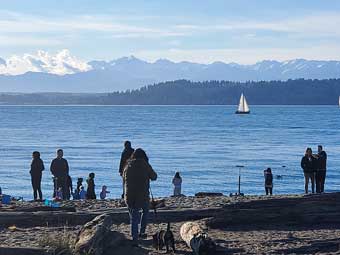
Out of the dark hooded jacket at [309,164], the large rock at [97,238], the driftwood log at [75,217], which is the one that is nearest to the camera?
the large rock at [97,238]

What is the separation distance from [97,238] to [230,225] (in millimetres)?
3400

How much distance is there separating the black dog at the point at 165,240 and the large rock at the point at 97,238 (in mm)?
521

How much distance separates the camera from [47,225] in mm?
15672

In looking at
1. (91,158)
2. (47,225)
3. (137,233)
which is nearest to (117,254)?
(137,233)

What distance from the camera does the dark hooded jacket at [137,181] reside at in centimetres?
1357

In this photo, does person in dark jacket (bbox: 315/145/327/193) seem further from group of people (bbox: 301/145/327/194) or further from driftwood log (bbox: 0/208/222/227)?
driftwood log (bbox: 0/208/222/227)

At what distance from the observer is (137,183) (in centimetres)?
1362

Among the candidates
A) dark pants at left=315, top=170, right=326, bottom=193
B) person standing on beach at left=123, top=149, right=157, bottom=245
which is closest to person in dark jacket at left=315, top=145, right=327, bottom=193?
dark pants at left=315, top=170, right=326, bottom=193

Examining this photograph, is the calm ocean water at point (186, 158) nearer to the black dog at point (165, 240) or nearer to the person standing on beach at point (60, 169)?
the person standing on beach at point (60, 169)

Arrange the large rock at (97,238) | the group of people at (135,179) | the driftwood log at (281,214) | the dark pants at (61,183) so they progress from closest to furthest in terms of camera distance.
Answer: the large rock at (97,238) < the group of people at (135,179) < the driftwood log at (281,214) < the dark pants at (61,183)

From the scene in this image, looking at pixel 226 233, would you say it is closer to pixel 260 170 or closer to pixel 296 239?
pixel 296 239

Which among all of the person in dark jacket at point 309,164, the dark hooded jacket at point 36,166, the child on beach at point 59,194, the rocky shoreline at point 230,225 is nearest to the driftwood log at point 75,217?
the rocky shoreline at point 230,225

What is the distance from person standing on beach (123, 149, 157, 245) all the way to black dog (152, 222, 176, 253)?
1.10 feet

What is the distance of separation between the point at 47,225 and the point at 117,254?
2.99 metres
